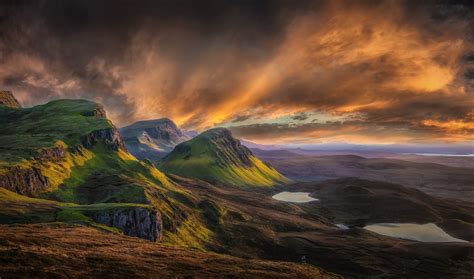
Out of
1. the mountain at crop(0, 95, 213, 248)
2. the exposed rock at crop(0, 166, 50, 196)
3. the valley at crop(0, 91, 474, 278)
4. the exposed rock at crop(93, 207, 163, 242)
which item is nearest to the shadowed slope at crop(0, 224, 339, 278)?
the valley at crop(0, 91, 474, 278)

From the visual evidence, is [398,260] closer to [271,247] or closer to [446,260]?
[446,260]

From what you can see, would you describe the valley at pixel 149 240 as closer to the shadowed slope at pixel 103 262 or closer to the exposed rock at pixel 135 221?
the shadowed slope at pixel 103 262

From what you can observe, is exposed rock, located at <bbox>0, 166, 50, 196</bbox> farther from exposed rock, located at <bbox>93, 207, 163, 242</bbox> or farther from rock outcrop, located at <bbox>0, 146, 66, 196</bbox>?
exposed rock, located at <bbox>93, 207, 163, 242</bbox>

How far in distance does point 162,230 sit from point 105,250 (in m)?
80.9

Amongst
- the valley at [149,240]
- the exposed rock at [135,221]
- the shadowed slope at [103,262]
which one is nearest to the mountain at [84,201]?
the exposed rock at [135,221]

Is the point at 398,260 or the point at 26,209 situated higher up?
the point at 26,209

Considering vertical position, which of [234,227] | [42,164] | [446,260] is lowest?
[446,260]

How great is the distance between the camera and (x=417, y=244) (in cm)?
16738

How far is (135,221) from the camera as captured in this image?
119m

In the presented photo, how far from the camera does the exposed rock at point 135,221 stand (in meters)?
113

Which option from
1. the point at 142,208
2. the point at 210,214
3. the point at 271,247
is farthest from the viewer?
the point at 210,214

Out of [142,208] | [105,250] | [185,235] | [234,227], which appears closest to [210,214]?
[234,227]

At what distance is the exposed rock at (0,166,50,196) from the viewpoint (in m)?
140

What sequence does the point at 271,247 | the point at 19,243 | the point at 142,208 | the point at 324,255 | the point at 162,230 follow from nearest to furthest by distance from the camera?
the point at 19,243 < the point at 142,208 < the point at 162,230 < the point at 324,255 < the point at 271,247
